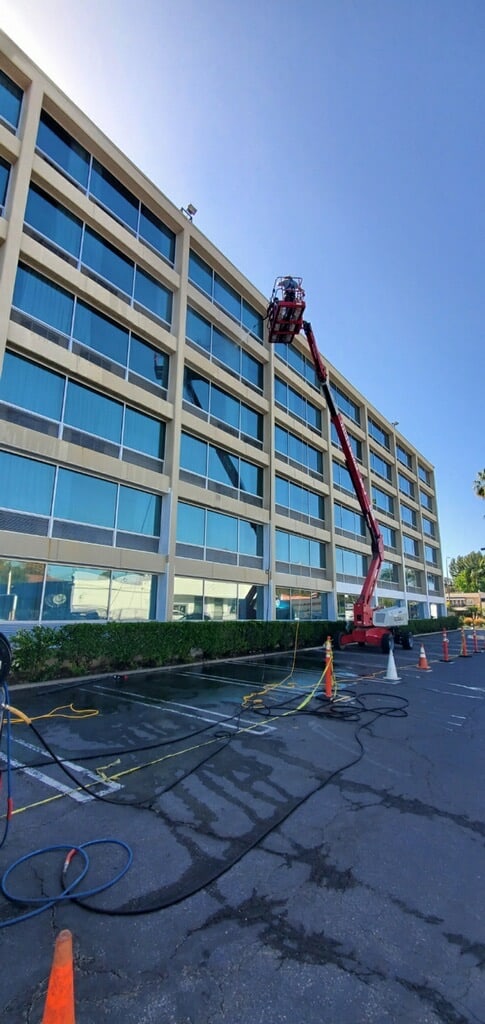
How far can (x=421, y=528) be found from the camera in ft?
144

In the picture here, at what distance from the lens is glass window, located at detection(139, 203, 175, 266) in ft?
56.5

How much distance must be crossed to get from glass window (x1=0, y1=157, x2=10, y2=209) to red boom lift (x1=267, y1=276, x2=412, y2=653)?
342 inches

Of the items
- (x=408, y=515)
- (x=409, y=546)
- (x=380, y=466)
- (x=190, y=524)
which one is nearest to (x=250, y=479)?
(x=190, y=524)

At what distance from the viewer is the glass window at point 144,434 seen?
1545 cm

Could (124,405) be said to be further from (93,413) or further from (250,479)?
(250,479)

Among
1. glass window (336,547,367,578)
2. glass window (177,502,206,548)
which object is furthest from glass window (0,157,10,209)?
glass window (336,547,367,578)

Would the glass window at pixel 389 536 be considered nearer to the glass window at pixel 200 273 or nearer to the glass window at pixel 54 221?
the glass window at pixel 200 273

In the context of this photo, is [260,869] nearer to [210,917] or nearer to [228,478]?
[210,917]

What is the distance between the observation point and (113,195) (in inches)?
634

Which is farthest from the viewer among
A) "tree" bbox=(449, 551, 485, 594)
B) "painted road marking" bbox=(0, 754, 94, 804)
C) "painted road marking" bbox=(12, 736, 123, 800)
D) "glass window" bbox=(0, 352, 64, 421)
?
"tree" bbox=(449, 551, 485, 594)

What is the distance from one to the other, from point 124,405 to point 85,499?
3771 mm

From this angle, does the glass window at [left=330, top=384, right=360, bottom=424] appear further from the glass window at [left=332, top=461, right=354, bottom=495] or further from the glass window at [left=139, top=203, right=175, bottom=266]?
the glass window at [left=139, top=203, right=175, bottom=266]

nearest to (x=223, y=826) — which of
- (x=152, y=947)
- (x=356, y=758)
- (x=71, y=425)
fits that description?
(x=152, y=947)

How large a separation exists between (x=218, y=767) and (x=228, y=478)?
594 inches
